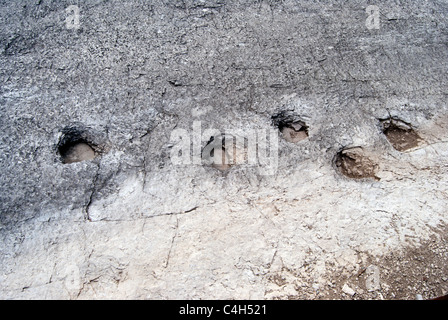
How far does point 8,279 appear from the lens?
175 centimetres

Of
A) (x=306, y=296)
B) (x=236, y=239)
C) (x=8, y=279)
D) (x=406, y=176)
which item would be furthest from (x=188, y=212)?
(x=406, y=176)

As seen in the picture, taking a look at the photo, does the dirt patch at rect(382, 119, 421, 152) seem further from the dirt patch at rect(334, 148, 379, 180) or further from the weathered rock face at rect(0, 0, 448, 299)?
the dirt patch at rect(334, 148, 379, 180)

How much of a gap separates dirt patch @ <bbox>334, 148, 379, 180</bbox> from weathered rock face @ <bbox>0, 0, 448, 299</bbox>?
0.01m

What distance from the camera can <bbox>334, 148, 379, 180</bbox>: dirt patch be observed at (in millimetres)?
2053

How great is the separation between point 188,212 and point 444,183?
1336mm

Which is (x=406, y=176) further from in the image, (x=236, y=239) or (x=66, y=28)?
(x=66, y=28)

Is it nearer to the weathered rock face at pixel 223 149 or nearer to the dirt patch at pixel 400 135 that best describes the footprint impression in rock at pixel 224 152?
the weathered rock face at pixel 223 149

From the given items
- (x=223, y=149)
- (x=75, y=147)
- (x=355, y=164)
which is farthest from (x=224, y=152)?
(x=75, y=147)

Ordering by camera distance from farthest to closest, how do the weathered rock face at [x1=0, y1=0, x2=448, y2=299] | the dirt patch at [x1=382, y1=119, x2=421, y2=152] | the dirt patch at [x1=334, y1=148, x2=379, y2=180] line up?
the dirt patch at [x1=382, y1=119, x2=421, y2=152]
the dirt patch at [x1=334, y1=148, x2=379, y2=180]
the weathered rock face at [x1=0, y1=0, x2=448, y2=299]

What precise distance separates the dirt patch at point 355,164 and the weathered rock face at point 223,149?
0.03ft

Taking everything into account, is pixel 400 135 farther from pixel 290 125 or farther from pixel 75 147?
pixel 75 147

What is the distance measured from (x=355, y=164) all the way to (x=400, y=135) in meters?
0.37

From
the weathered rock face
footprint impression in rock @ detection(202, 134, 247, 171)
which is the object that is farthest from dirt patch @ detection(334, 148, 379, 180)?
footprint impression in rock @ detection(202, 134, 247, 171)

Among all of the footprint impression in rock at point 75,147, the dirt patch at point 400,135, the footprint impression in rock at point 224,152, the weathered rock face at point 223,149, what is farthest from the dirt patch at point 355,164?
the footprint impression in rock at point 75,147
